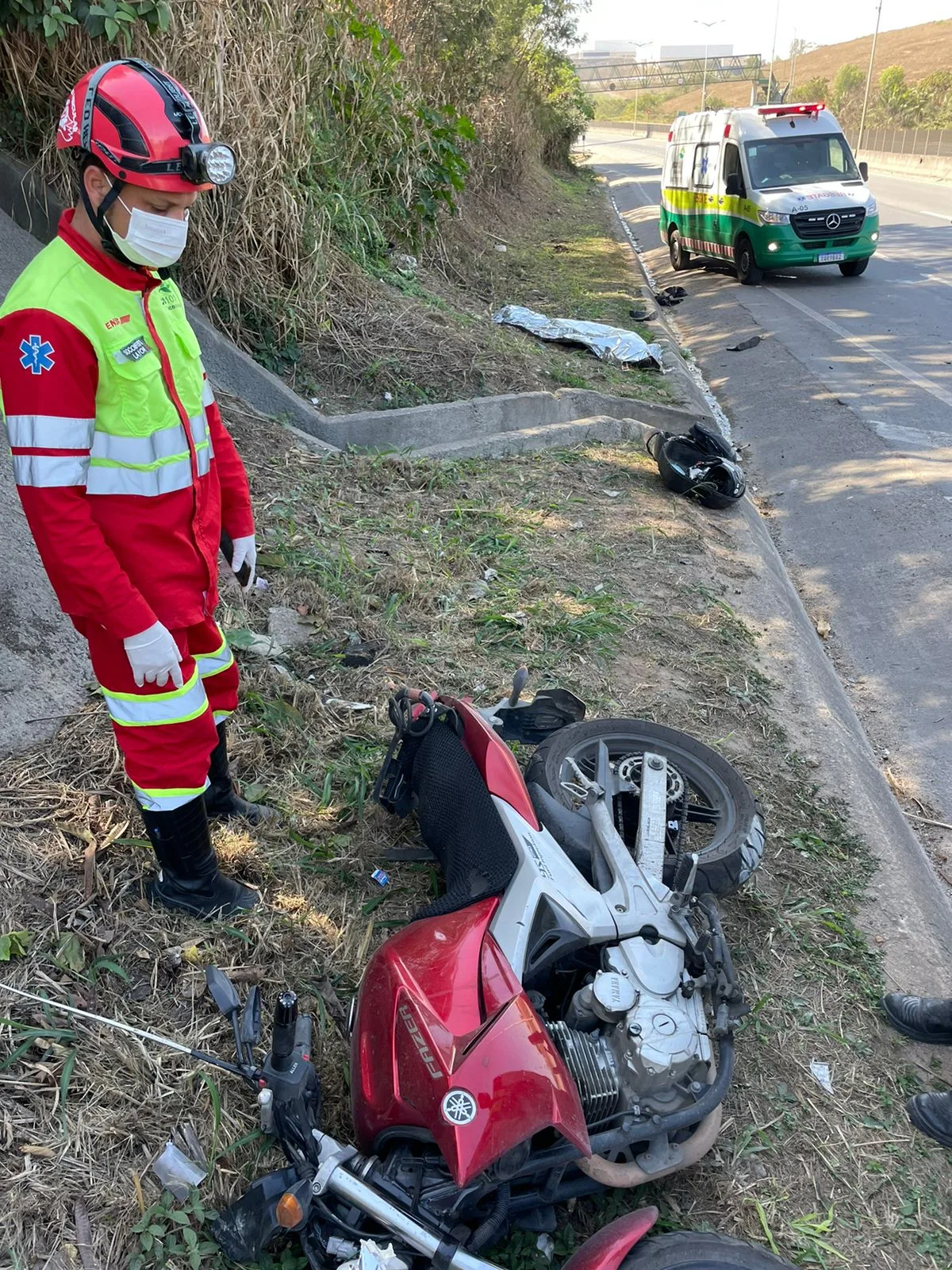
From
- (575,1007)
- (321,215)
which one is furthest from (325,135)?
(575,1007)

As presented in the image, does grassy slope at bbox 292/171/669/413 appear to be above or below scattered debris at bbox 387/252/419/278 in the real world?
below

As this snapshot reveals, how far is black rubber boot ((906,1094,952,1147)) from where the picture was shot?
2.53m

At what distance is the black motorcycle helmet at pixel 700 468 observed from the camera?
6348mm

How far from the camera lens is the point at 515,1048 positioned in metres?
1.96

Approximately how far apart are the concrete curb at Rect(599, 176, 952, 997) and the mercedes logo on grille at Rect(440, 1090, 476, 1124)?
1.73 meters

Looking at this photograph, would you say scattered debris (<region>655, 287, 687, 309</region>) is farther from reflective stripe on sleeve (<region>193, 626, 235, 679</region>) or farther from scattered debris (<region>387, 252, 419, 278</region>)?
reflective stripe on sleeve (<region>193, 626, 235, 679</region>)

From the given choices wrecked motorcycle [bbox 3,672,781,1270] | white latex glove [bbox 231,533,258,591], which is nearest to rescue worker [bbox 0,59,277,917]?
white latex glove [bbox 231,533,258,591]

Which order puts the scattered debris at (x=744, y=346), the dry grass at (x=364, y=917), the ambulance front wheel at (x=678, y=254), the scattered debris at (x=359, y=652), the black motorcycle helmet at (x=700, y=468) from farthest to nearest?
the ambulance front wheel at (x=678, y=254)
the scattered debris at (x=744, y=346)
the black motorcycle helmet at (x=700, y=468)
the scattered debris at (x=359, y=652)
the dry grass at (x=364, y=917)

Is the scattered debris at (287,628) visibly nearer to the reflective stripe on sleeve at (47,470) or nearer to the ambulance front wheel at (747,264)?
the reflective stripe on sleeve at (47,470)

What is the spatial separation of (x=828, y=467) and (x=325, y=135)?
4781mm

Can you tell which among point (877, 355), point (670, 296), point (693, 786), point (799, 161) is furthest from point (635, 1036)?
point (799, 161)

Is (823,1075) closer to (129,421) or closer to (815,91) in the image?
(129,421)

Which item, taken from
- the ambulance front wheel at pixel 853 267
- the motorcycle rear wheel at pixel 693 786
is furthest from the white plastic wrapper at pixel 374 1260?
the ambulance front wheel at pixel 853 267

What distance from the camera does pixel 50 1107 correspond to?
2209 millimetres
